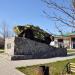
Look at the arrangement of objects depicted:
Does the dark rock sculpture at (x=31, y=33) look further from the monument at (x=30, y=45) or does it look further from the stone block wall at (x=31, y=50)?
the stone block wall at (x=31, y=50)

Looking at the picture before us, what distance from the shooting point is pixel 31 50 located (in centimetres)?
2309

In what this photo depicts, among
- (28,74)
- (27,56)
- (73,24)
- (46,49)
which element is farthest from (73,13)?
→ (46,49)

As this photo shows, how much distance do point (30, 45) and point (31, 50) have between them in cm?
52

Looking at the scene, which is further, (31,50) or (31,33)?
(31,33)

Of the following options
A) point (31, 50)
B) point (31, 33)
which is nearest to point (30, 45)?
point (31, 50)

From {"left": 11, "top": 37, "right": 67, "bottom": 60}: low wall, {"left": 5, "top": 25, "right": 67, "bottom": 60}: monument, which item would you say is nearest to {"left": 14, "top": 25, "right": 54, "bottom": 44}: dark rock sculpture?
{"left": 5, "top": 25, "right": 67, "bottom": 60}: monument

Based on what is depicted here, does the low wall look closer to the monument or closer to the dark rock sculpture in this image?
the monument

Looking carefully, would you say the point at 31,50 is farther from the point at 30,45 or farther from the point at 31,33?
the point at 31,33

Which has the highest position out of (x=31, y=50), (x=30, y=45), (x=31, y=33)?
(x=31, y=33)

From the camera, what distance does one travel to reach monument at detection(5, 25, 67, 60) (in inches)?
878

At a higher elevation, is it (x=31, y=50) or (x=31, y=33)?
(x=31, y=33)

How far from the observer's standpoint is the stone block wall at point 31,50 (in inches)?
873

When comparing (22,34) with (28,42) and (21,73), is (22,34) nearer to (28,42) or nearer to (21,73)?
(28,42)

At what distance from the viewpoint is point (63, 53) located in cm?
2611
